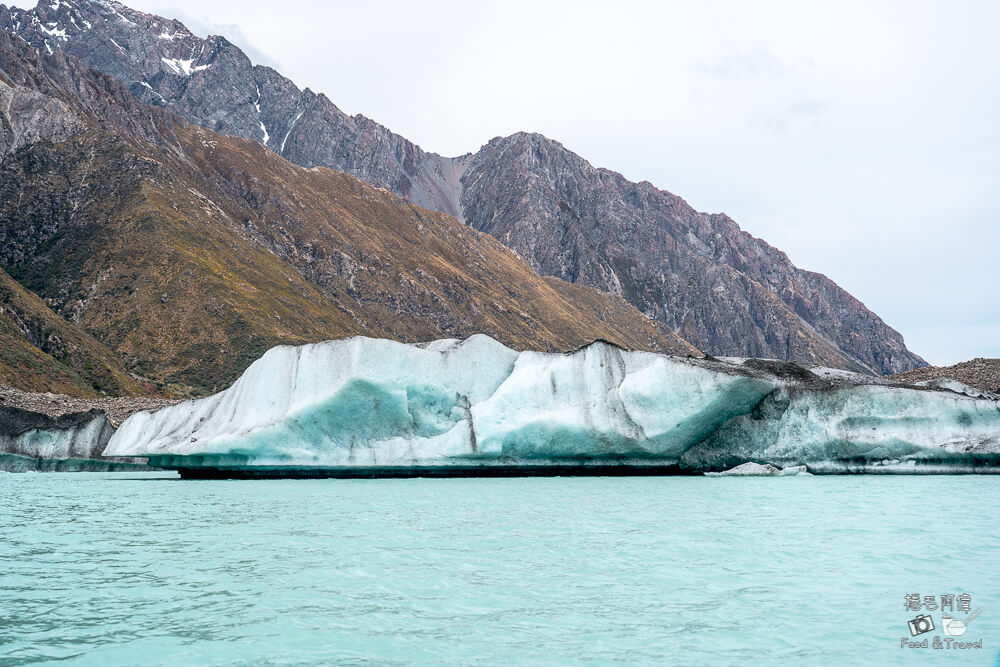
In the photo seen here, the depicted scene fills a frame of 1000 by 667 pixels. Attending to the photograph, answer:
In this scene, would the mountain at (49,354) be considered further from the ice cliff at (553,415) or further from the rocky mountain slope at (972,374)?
the rocky mountain slope at (972,374)

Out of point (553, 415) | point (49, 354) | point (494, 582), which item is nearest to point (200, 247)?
point (49, 354)

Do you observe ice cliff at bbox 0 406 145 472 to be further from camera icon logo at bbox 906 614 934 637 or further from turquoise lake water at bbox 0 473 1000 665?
camera icon logo at bbox 906 614 934 637

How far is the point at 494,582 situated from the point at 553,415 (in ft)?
57.6

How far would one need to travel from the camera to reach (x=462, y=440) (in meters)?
27.2

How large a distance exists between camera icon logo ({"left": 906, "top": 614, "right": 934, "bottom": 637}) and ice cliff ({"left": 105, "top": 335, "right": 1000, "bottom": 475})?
62.6ft

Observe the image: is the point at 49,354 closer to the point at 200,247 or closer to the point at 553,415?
the point at 200,247

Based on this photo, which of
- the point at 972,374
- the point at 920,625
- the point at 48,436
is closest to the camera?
the point at 920,625

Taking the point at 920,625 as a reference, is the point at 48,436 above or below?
above

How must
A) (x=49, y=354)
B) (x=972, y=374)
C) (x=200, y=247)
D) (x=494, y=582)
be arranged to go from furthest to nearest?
(x=200, y=247)
(x=49, y=354)
(x=972, y=374)
(x=494, y=582)

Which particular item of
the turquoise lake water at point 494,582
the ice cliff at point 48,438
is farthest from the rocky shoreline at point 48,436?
the turquoise lake water at point 494,582

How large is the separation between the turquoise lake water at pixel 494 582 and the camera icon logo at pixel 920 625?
15 cm

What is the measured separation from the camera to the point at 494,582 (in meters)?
9.58

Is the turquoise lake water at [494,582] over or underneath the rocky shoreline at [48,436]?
underneath

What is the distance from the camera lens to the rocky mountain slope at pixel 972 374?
38219 mm
